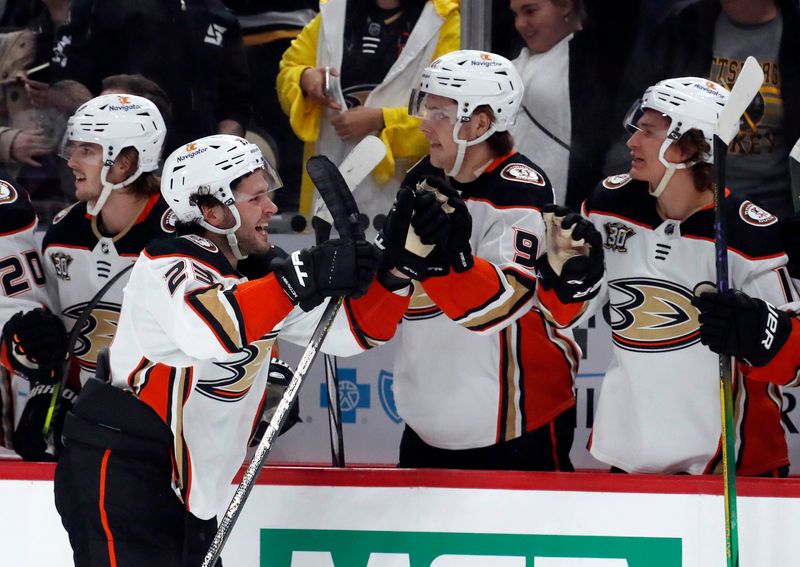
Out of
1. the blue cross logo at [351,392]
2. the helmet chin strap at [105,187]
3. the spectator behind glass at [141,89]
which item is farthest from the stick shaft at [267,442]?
the spectator behind glass at [141,89]

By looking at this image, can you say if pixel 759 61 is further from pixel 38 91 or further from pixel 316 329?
pixel 38 91

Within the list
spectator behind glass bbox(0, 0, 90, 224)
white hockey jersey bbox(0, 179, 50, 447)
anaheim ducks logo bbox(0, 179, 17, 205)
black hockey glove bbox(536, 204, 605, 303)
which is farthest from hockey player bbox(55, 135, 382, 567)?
spectator behind glass bbox(0, 0, 90, 224)

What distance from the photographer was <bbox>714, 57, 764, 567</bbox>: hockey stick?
2.71m

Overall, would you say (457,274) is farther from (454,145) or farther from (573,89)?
(573,89)

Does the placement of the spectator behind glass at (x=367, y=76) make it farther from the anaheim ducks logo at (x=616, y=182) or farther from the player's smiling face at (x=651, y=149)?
the player's smiling face at (x=651, y=149)

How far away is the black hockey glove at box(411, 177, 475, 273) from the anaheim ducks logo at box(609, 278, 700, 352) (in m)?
0.49

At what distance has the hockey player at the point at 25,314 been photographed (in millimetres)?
3334

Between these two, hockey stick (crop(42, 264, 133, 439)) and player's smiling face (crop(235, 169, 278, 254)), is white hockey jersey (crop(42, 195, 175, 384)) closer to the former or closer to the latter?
hockey stick (crop(42, 264, 133, 439))

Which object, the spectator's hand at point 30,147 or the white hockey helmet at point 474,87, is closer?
the white hockey helmet at point 474,87

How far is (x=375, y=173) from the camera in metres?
3.75

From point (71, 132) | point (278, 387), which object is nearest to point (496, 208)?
point (278, 387)

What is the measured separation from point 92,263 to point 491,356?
47.0 inches

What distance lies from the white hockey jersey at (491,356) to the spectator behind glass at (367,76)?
493 mm

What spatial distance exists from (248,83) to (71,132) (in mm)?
674
